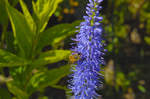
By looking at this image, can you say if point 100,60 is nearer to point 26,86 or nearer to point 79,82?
point 79,82

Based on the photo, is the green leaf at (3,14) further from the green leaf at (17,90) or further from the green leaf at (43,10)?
the green leaf at (17,90)

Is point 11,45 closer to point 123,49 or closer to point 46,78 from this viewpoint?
point 46,78

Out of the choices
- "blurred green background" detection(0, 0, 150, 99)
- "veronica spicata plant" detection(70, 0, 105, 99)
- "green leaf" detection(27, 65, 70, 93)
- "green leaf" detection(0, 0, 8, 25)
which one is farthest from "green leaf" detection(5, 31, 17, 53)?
"blurred green background" detection(0, 0, 150, 99)

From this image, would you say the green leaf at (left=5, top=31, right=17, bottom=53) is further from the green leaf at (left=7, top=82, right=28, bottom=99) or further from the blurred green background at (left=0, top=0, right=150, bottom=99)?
the blurred green background at (left=0, top=0, right=150, bottom=99)

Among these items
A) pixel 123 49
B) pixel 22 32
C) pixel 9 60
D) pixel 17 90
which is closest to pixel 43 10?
pixel 22 32

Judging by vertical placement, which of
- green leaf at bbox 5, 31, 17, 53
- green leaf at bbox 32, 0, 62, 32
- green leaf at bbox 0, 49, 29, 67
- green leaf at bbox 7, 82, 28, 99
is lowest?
green leaf at bbox 7, 82, 28, 99
